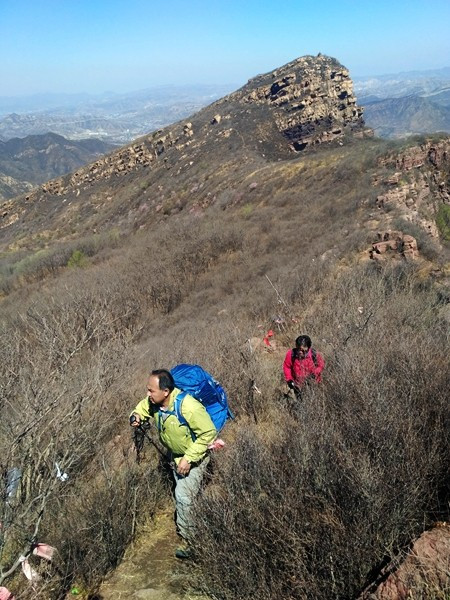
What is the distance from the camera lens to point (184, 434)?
3.33 meters

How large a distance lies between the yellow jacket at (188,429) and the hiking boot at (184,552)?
23.9 inches

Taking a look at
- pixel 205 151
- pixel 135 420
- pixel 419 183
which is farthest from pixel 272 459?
pixel 205 151

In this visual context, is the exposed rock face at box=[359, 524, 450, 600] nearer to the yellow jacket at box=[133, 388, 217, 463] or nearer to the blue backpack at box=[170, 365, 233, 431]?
the yellow jacket at box=[133, 388, 217, 463]

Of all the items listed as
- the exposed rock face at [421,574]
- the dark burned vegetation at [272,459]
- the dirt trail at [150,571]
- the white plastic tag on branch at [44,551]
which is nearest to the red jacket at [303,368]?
the dark burned vegetation at [272,459]

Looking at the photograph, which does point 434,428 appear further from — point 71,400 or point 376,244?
point 376,244

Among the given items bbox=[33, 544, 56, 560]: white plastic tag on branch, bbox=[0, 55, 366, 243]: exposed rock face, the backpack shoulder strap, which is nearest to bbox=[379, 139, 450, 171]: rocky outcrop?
bbox=[0, 55, 366, 243]: exposed rock face

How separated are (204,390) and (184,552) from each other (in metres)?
1.16

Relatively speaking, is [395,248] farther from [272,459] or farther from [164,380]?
[164,380]

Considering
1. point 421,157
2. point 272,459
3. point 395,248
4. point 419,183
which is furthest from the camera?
point 421,157

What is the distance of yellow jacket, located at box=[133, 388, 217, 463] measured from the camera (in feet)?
10.7

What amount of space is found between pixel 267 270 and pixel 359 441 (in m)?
15.0

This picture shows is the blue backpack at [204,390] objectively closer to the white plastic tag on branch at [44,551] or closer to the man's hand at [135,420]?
the man's hand at [135,420]

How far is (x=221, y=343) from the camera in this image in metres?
8.01

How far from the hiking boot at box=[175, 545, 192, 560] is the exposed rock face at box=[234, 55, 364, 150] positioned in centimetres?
5214
